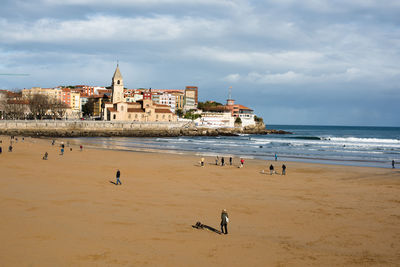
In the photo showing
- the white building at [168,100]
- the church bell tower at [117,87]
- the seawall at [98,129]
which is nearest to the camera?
the seawall at [98,129]

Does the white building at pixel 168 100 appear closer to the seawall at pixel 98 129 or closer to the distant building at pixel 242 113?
the distant building at pixel 242 113

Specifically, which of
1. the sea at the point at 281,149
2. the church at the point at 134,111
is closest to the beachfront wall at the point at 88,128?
the church at the point at 134,111

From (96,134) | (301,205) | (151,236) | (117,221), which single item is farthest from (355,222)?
(96,134)

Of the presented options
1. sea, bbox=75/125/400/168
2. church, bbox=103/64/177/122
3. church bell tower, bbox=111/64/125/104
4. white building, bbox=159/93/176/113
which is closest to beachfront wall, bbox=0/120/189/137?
church, bbox=103/64/177/122

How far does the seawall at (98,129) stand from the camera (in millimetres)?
72500

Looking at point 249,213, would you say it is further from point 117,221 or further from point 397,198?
point 397,198

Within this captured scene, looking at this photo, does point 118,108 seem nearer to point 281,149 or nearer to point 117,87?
point 117,87

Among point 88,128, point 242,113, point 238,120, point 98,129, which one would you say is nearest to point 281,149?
point 98,129

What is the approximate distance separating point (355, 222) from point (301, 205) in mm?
3055

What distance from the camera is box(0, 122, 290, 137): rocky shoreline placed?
72.2 m

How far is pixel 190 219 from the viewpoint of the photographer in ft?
45.1

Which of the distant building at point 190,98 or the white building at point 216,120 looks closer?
the white building at point 216,120

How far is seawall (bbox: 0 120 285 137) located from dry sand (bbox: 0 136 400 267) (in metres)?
52.2

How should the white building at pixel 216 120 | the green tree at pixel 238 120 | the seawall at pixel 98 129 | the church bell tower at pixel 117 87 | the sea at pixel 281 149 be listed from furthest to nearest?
the green tree at pixel 238 120
the white building at pixel 216 120
the church bell tower at pixel 117 87
the seawall at pixel 98 129
the sea at pixel 281 149
